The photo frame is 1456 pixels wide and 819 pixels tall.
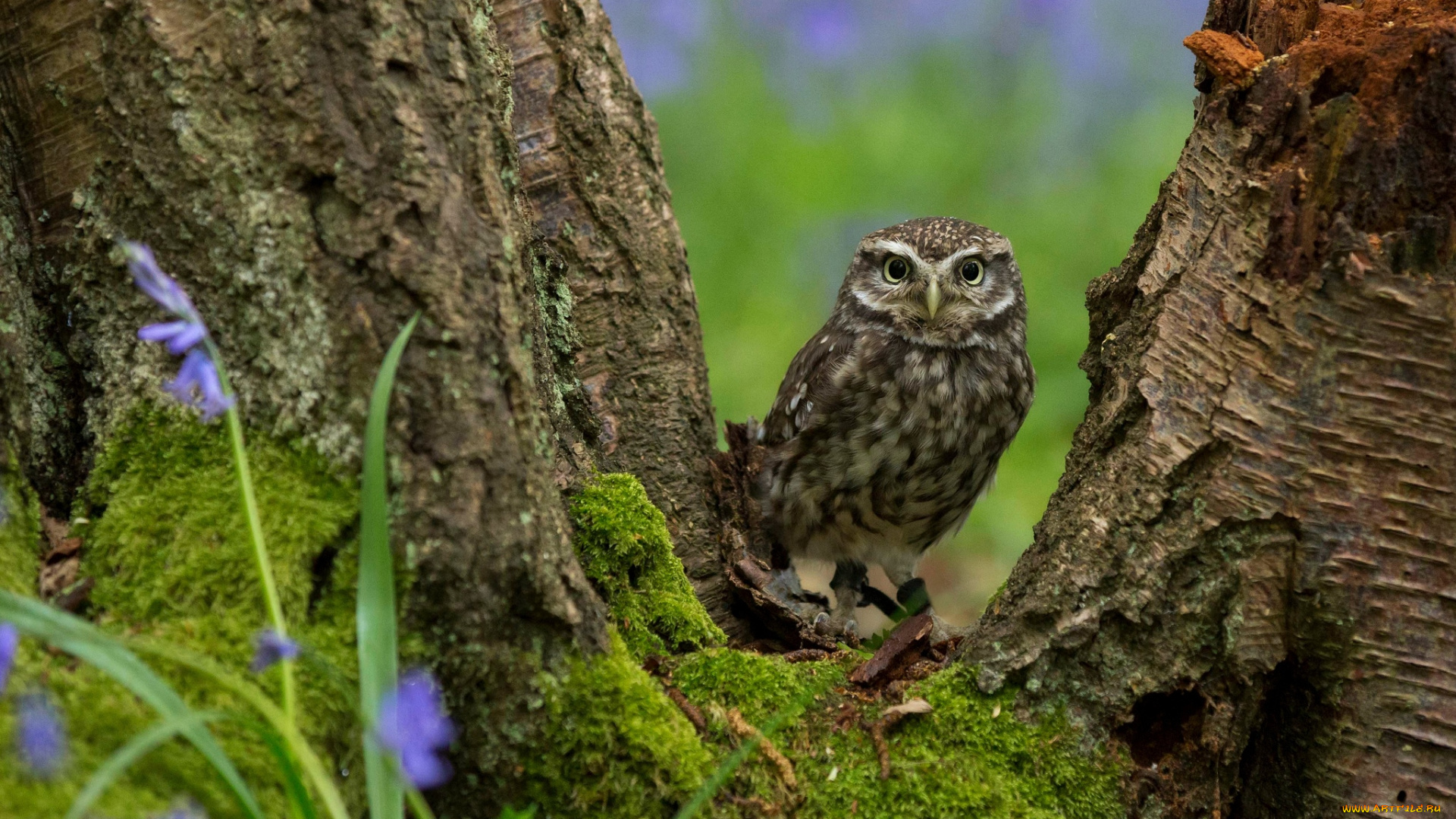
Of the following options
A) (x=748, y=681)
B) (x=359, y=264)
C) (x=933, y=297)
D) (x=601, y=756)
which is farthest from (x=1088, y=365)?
(x=359, y=264)

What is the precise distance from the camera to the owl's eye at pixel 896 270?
13.4ft

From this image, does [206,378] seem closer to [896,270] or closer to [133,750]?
[133,750]

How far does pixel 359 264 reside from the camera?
183 cm

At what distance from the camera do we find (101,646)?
1.38m

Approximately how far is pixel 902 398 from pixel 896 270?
1.53 ft

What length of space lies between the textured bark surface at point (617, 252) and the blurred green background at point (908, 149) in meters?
2.58

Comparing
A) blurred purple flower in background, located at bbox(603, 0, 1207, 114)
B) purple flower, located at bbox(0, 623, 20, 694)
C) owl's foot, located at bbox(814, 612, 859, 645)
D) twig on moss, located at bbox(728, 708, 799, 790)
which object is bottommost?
owl's foot, located at bbox(814, 612, 859, 645)

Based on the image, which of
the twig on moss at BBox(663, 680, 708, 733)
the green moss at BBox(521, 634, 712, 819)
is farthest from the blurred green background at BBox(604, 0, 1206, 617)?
the green moss at BBox(521, 634, 712, 819)

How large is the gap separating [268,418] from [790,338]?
451cm

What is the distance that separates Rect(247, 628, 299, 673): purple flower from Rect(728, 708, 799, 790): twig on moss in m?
0.84

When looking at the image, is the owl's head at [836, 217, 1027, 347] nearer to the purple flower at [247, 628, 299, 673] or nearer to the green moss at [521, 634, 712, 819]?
the green moss at [521, 634, 712, 819]

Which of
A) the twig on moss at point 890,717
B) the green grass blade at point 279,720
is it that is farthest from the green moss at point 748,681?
the green grass blade at point 279,720

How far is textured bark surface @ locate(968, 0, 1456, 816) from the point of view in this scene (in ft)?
7.10

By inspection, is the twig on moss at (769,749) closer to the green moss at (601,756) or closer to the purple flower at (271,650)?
the green moss at (601,756)
